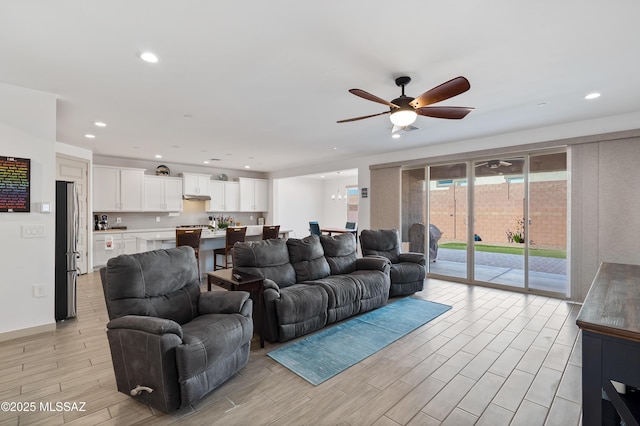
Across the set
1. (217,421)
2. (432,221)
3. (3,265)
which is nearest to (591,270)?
(432,221)

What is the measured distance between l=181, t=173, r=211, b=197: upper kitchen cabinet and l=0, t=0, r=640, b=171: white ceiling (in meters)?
3.47

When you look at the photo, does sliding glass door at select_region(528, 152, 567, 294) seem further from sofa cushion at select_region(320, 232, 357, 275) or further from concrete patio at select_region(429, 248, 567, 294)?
sofa cushion at select_region(320, 232, 357, 275)

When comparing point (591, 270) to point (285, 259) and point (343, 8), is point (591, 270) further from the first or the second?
point (343, 8)

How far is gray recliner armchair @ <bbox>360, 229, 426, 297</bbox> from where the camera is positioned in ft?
15.2

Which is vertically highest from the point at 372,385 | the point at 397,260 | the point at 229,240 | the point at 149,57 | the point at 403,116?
the point at 149,57

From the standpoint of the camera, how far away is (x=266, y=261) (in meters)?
3.56

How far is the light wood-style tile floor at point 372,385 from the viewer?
1978 mm

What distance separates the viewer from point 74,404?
2.11 m

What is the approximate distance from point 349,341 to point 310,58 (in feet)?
9.02

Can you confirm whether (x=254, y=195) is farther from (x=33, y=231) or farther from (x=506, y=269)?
(x=506, y=269)

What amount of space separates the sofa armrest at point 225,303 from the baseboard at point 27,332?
2.14m

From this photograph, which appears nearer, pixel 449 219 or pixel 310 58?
pixel 310 58

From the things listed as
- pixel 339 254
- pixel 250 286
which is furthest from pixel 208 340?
pixel 339 254

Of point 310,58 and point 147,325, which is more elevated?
point 310,58
